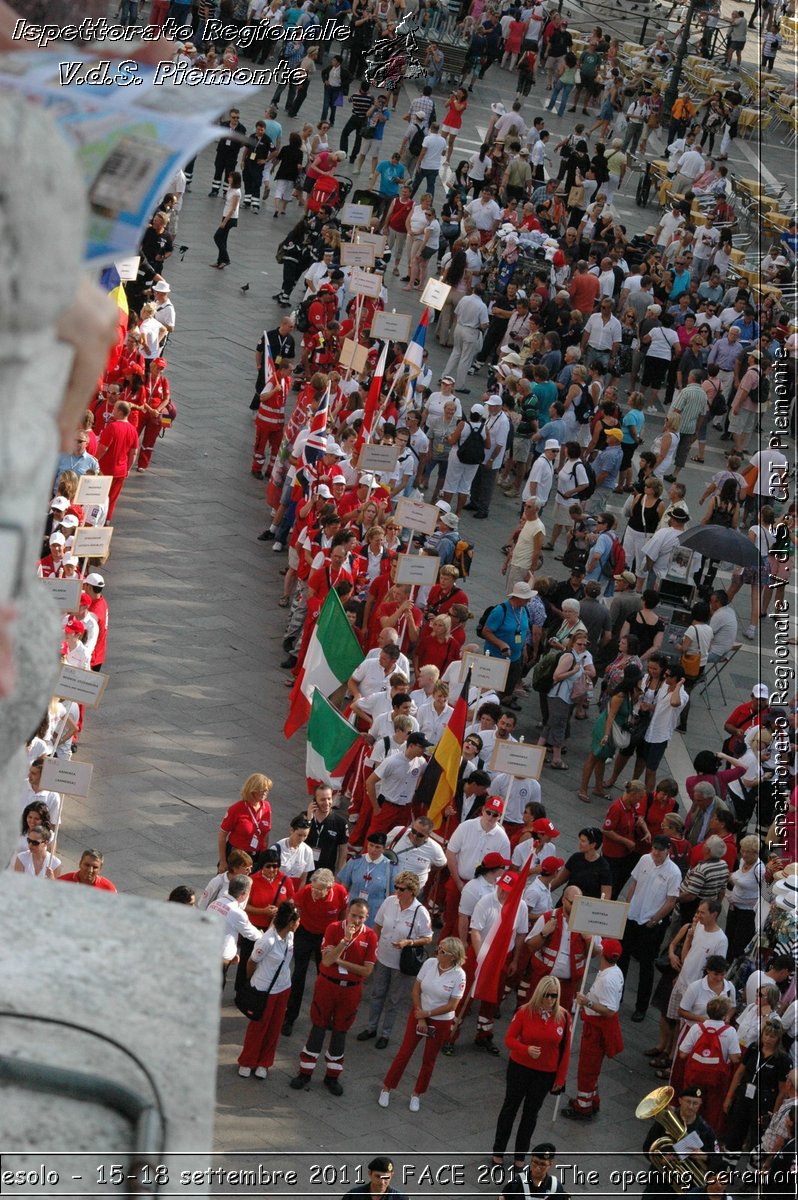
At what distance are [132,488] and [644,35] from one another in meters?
30.4

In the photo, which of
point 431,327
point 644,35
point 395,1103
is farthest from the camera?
point 644,35

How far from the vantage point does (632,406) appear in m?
22.2

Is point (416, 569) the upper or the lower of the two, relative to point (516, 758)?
upper

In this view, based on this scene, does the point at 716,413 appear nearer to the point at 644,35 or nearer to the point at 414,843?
the point at 414,843

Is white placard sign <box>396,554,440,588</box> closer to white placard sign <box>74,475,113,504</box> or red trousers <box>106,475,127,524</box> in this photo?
white placard sign <box>74,475,113,504</box>

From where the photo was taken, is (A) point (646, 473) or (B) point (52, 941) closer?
(B) point (52, 941)

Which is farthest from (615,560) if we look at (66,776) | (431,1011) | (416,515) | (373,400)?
(66,776)

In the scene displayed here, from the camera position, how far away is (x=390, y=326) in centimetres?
1989

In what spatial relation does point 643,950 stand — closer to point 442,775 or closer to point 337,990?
point 442,775

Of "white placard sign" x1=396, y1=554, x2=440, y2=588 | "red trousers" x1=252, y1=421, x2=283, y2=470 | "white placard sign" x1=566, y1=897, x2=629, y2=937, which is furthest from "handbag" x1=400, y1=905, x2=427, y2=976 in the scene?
"red trousers" x1=252, y1=421, x2=283, y2=470

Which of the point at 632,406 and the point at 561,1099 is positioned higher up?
the point at 632,406

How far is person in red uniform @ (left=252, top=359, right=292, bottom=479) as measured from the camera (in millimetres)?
19500

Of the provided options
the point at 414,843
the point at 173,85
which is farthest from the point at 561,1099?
the point at 173,85

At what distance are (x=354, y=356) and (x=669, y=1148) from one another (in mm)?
10809
